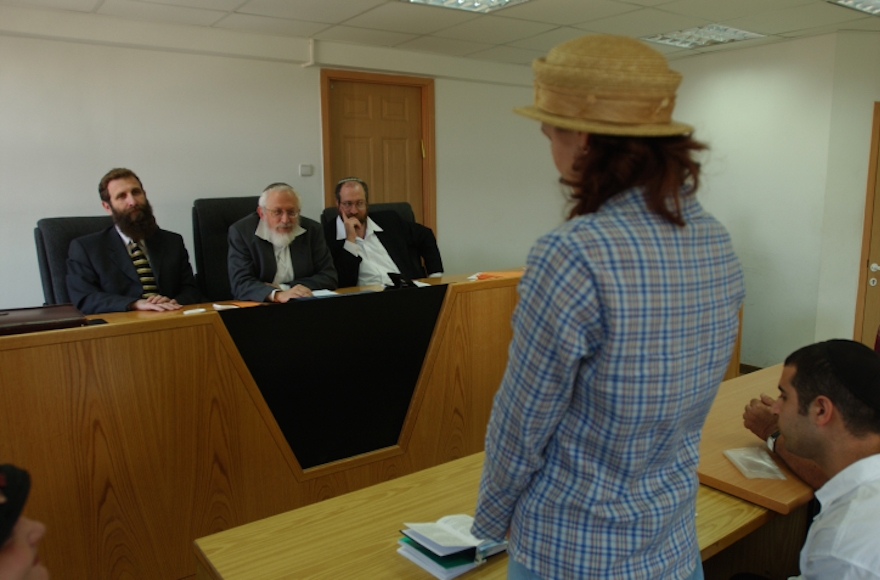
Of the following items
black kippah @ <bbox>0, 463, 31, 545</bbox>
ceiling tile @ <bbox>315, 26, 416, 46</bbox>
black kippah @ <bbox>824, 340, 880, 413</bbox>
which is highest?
ceiling tile @ <bbox>315, 26, 416, 46</bbox>

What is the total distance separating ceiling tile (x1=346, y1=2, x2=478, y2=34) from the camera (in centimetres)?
404

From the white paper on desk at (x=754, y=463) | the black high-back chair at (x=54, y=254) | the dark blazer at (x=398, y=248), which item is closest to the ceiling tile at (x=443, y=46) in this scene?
the dark blazer at (x=398, y=248)

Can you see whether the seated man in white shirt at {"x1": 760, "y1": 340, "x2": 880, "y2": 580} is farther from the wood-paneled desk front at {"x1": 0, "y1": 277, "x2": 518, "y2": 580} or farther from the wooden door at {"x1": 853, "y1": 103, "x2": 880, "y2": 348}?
the wooden door at {"x1": 853, "y1": 103, "x2": 880, "y2": 348}

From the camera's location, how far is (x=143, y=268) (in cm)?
319

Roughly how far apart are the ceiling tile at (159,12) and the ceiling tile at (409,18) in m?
0.86

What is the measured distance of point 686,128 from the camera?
0.92 m

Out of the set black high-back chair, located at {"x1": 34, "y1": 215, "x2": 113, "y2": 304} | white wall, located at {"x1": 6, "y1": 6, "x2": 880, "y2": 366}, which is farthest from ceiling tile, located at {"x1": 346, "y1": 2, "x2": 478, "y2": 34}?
black high-back chair, located at {"x1": 34, "y1": 215, "x2": 113, "y2": 304}

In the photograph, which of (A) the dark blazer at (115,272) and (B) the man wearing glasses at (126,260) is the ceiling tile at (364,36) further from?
(A) the dark blazer at (115,272)

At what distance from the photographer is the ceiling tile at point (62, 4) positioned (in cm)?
371

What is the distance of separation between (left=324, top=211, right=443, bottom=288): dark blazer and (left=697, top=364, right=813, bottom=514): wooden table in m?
2.10

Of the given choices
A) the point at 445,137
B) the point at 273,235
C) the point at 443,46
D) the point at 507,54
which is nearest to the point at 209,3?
the point at 273,235

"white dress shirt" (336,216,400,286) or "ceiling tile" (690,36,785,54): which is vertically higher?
"ceiling tile" (690,36,785,54)

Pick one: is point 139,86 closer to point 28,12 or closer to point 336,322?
point 28,12

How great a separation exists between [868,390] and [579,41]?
3.04 feet
